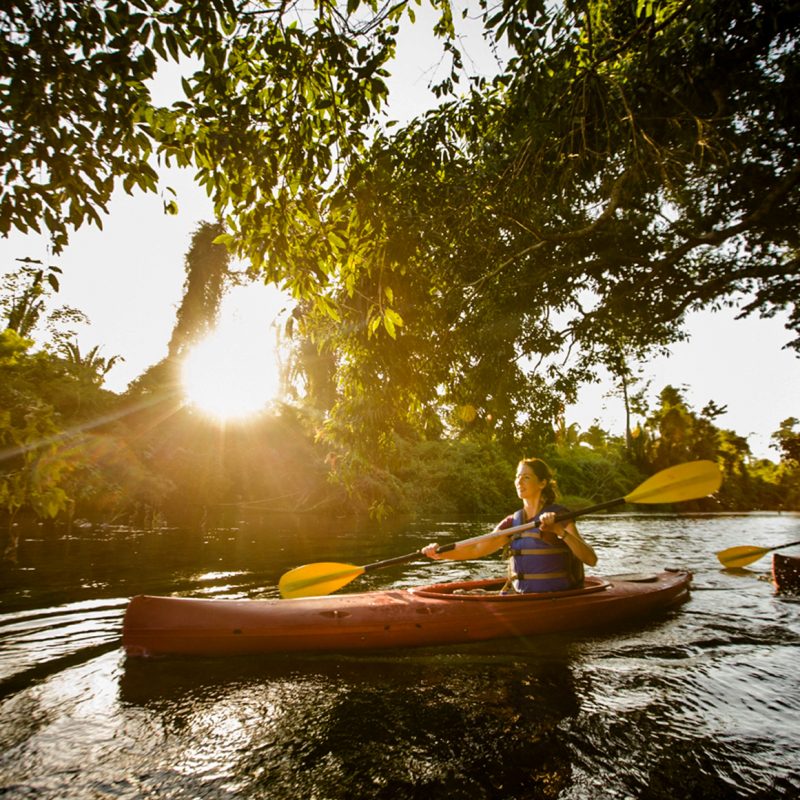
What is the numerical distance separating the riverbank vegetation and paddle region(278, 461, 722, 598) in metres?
2.15

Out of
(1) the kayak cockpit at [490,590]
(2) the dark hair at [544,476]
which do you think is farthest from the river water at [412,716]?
(2) the dark hair at [544,476]

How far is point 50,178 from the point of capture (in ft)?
7.86

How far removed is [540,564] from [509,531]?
57 centimetres

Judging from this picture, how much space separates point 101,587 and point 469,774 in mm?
5342

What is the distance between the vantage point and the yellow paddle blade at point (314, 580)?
418 cm

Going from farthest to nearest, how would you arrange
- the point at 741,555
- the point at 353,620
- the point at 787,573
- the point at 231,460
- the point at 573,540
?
the point at 231,460 → the point at 787,573 → the point at 741,555 → the point at 573,540 → the point at 353,620

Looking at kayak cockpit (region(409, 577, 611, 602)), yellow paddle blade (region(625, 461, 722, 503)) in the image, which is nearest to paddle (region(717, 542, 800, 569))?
kayak cockpit (region(409, 577, 611, 602))

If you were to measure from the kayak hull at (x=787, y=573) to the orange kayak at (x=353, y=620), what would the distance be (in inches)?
129

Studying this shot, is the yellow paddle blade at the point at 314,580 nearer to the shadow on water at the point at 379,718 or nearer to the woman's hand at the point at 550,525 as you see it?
the shadow on water at the point at 379,718

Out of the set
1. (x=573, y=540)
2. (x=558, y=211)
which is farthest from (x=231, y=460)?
(x=573, y=540)

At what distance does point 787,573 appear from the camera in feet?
19.7

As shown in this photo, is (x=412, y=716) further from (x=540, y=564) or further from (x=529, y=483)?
Result: (x=529, y=483)

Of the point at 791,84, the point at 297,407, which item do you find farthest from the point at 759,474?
the point at 791,84

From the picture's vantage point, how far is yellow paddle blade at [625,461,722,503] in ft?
11.8
